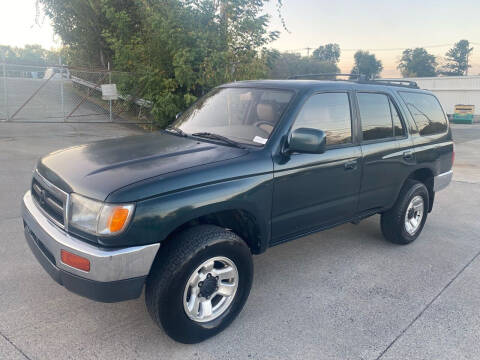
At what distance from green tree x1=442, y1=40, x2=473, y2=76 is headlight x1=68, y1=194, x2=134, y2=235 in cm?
12936

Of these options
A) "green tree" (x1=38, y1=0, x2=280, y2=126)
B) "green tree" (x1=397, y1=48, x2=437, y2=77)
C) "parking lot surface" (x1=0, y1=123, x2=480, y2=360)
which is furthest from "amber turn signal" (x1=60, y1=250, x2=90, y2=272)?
"green tree" (x1=397, y1=48, x2=437, y2=77)

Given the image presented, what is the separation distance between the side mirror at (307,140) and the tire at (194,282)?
34.1 inches

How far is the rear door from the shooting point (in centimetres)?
405

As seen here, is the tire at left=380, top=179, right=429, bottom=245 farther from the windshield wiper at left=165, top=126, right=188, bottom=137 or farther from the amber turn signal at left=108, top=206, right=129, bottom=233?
the amber turn signal at left=108, top=206, right=129, bottom=233

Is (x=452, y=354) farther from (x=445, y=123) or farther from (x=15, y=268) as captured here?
(x=15, y=268)

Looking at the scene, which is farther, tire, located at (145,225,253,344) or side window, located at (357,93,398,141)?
side window, located at (357,93,398,141)

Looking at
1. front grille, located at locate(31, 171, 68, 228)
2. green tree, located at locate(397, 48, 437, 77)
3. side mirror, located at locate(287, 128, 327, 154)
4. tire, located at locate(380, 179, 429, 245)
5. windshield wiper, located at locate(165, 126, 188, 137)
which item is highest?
green tree, located at locate(397, 48, 437, 77)

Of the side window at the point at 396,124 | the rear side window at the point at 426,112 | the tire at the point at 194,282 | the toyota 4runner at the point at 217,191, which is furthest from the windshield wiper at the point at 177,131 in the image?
the rear side window at the point at 426,112

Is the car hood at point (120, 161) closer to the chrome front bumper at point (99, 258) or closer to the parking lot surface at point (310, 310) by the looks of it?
the chrome front bumper at point (99, 258)

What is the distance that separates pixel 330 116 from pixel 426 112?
1822 millimetres

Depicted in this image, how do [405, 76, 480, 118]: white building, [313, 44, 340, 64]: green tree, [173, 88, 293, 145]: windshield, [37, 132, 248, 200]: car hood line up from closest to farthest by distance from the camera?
[37, 132, 248, 200]: car hood < [173, 88, 293, 145]: windshield < [405, 76, 480, 118]: white building < [313, 44, 340, 64]: green tree

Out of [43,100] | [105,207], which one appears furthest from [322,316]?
[43,100]

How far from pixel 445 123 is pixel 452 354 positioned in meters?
3.29

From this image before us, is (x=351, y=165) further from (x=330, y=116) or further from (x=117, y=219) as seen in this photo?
(x=117, y=219)
